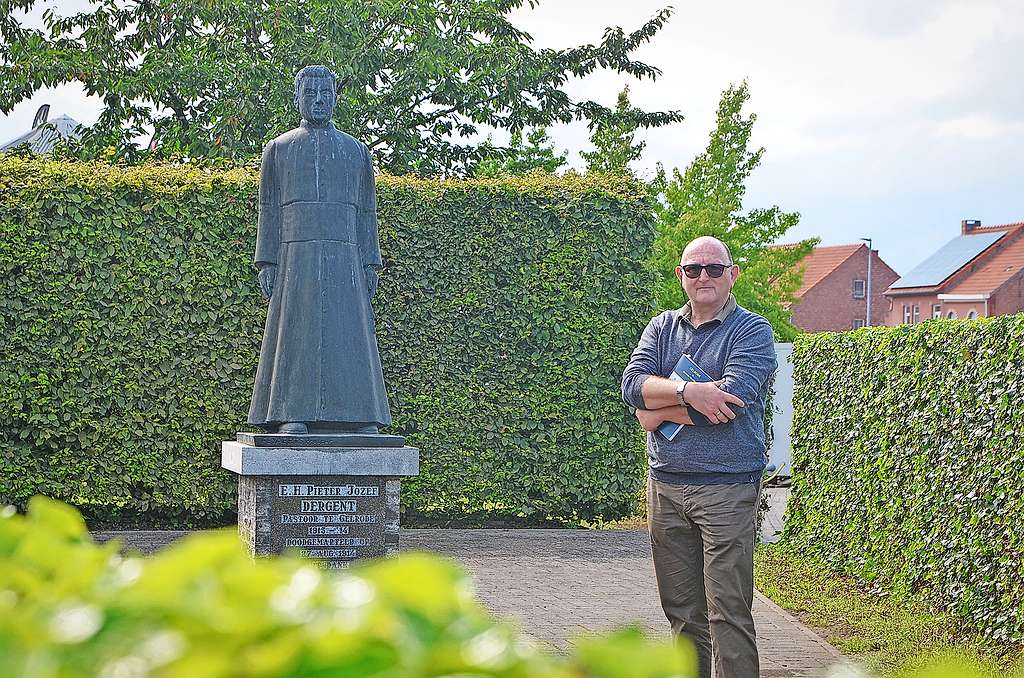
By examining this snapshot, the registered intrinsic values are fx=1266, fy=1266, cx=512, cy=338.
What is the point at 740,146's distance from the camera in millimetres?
26703

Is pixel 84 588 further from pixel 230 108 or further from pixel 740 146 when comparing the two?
pixel 740 146

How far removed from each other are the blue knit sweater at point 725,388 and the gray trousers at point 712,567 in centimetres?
8

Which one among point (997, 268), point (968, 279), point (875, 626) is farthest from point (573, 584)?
point (968, 279)

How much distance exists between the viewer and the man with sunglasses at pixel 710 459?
17.1 ft

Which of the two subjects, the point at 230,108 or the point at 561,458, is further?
the point at 230,108

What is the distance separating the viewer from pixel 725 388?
17.1ft

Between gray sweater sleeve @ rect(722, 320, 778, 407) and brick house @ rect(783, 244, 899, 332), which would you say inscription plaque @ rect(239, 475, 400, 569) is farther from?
brick house @ rect(783, 244, 899, 332)

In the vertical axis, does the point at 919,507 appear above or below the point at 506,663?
below

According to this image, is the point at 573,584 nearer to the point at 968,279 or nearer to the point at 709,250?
the point at 709,250

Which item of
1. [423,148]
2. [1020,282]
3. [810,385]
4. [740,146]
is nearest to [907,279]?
[1020,282]

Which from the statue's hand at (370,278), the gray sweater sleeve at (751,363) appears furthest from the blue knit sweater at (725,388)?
the statue's hand at (370,278)

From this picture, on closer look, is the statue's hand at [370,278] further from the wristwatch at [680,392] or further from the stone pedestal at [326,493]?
the wristwatch at [680,392]

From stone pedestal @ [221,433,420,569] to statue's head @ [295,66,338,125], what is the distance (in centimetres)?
221

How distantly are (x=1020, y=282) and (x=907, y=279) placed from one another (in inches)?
355
